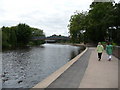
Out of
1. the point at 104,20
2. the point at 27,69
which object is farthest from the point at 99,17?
the point at 27,69

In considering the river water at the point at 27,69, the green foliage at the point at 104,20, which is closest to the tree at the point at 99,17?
Result: the green foliage at the point at 104,20

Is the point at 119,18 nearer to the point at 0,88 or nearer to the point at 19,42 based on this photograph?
the point at 0,88

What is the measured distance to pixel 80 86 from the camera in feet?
27.2

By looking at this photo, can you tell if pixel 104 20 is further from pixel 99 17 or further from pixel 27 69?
pixel 27 69

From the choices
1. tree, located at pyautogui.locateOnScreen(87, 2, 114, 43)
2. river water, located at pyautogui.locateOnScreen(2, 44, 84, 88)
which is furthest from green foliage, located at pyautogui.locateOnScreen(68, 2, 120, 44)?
river water, located at pyautogui.locateOnScreen(2, 44, 84, 88)

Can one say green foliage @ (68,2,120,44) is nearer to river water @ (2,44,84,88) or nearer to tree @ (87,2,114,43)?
tree @ (87,2,114,43)

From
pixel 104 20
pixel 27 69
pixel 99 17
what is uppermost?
pixel 99 17

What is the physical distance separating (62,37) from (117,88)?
550ft

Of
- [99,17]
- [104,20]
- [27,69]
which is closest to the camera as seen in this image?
[27,69]

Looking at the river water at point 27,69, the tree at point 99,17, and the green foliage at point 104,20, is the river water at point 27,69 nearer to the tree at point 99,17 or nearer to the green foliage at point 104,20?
the green foliage at point 104,20

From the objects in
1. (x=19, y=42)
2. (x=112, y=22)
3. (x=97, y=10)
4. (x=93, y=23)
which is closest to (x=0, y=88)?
(x=112, y=22)

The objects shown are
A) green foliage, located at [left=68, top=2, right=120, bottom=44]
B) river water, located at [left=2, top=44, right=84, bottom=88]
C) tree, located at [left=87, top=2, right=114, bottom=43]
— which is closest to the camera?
river water, located at [left=2, top=44, right=84, bottom=88]

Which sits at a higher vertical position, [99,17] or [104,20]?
[99,17]

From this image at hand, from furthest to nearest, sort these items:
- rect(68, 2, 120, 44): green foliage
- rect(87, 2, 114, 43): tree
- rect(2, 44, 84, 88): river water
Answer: rect(87, 2, 114, 43): tree → rect(68, 2, 120, 44): green foliage → rect(2, 44, 84, 88): river water
